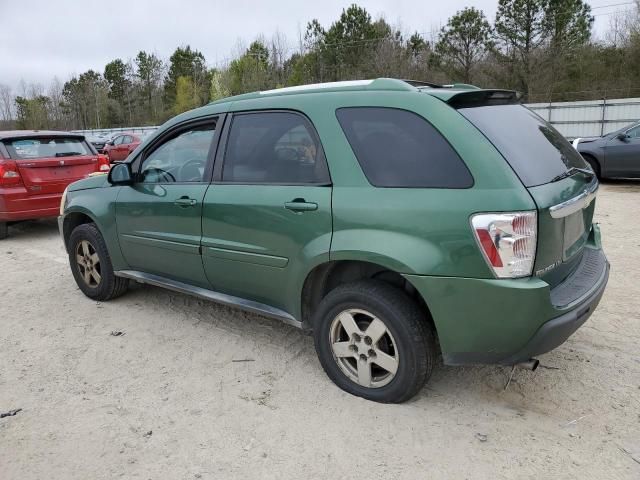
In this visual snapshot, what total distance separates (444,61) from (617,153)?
26.5 meters

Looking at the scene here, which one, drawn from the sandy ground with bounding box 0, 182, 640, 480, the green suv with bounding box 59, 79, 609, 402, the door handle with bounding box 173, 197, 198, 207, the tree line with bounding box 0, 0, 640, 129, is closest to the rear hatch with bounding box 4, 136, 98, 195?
the sandy ground with bounding box 0, 182, 640, 480

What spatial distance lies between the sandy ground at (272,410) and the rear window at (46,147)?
4.26m

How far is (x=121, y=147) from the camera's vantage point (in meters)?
22.9

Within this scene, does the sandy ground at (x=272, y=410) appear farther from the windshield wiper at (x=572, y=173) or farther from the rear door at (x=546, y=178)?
the windshield wiper at (x=572, y=173)

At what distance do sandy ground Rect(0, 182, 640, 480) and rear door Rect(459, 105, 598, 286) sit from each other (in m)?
0.79

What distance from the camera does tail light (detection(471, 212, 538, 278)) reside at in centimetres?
246

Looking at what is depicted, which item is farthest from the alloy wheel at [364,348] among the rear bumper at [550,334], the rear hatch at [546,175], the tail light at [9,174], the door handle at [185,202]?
the tail light at [9,174]

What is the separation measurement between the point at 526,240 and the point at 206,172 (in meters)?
2.22

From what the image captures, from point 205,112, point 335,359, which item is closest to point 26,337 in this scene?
point 205,112

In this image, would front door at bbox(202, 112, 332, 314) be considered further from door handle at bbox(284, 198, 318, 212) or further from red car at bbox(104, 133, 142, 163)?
red car at bbox(104, 133, 142, 163)

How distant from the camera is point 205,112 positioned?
12.6 feet

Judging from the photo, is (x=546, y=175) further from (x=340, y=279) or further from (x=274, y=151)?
(x=274, y=151)

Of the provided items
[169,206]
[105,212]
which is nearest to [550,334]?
[169,206]

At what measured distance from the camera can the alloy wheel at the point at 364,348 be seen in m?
2.93
